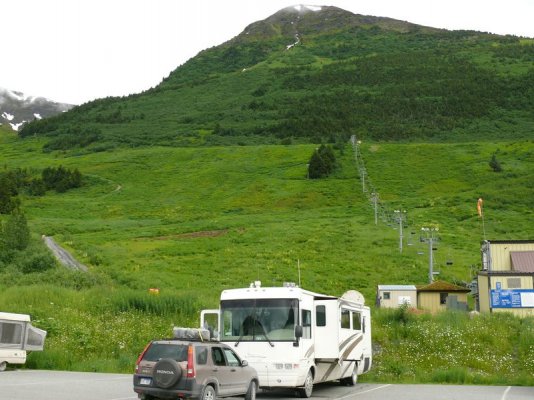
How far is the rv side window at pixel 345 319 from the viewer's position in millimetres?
20941

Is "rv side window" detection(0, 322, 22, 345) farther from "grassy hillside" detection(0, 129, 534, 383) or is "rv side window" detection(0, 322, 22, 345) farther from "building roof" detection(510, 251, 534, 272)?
"building roof" detection(510, 251, 534, 272)

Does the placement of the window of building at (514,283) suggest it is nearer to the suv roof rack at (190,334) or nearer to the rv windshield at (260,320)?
the rv windshield at (260,320)

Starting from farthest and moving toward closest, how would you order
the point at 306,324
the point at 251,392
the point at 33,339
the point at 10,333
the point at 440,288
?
the point at 440,288 → the point at 33,339 → the point at 10,333 → the point at 306,324 → the point at 251,392

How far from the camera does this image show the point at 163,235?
74062 mm

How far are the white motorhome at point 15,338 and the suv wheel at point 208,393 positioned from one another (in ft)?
40.8

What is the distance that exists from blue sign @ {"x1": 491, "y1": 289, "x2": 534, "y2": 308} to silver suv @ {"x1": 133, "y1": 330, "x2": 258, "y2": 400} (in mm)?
31250

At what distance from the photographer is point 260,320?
1886cm

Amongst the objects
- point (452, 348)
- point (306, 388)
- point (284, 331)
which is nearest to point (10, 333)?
point (284, 331)

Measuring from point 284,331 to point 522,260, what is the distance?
36.6m

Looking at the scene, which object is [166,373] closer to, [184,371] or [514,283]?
[184,371]

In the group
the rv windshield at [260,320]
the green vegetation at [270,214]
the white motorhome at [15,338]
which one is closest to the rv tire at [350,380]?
the green vegetation at [270,214]

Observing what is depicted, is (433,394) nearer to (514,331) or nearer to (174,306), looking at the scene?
(514,331)

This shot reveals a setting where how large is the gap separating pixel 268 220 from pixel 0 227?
107 feet

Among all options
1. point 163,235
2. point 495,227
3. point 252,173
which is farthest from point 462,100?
point 163,235
